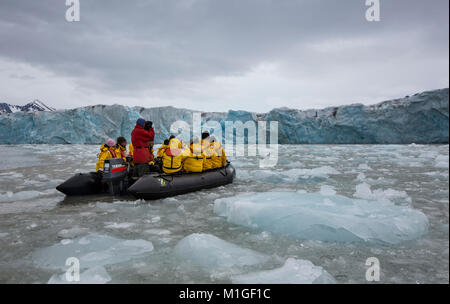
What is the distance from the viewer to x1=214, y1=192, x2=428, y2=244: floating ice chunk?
10.5 ft

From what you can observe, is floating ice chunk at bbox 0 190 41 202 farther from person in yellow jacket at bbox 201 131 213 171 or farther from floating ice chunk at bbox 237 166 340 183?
floating ice chunk at bbox 237 166 340 183

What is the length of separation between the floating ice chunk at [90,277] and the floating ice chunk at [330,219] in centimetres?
192

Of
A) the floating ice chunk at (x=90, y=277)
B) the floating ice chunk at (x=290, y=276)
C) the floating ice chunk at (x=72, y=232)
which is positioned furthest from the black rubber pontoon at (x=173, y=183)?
the floating ice chunk at (x=290, y=276)

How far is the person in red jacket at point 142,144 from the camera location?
224 inches

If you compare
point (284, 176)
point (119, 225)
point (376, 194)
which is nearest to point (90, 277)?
point (119, 225)

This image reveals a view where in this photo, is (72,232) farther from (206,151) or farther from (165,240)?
(206,151)

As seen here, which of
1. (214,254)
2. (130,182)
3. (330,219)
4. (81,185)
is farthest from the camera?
(130,182)

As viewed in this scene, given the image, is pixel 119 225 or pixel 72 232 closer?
pixel 72 232

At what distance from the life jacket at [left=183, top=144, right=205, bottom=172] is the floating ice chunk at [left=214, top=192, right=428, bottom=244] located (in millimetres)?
2034

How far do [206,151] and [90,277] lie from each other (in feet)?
14.3

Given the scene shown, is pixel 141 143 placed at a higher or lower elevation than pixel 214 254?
higher

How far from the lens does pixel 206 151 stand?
6418 mm

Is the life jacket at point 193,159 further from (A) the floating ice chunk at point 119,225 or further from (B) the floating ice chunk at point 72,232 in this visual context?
(B) the floating ice chunk at point 72,232
